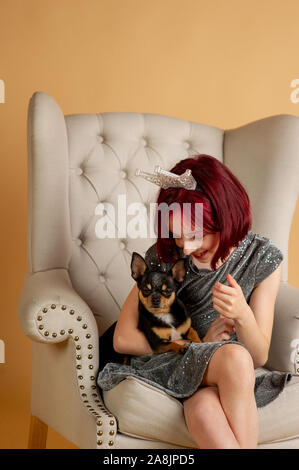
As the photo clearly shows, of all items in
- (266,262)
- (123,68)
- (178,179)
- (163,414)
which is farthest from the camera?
(123,68)

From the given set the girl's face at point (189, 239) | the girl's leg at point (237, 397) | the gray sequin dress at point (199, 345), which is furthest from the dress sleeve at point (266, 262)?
the girl's leg at point (237, 397)

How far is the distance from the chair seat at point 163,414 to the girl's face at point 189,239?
364 millimetres

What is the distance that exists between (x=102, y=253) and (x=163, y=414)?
848 mm

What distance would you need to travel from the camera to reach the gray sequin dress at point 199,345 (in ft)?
4.91

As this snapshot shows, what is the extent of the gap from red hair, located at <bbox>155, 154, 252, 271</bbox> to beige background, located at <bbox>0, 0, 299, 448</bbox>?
3.97ft

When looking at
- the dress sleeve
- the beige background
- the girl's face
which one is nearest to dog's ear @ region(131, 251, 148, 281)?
the girl's face

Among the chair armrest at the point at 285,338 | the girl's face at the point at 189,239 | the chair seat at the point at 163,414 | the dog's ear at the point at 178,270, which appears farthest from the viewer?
the chair armrest at the point at 285,338

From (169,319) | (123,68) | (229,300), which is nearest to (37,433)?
(169,319)

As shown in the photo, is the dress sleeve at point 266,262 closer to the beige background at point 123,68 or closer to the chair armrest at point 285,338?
the chair armrest at point 285,338

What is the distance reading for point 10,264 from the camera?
2.82m

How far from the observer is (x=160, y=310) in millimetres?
1660

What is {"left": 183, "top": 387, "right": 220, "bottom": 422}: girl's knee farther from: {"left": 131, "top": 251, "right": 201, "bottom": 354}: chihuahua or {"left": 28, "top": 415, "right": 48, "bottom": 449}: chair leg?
{"left": 28, "top": 415, "right": 48, "bottom": 449}: chair leg

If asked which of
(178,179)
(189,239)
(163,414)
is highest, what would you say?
(178,179)

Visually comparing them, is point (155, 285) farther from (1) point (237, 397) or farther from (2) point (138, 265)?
(1) point (237, 397)
